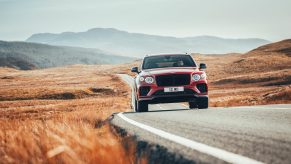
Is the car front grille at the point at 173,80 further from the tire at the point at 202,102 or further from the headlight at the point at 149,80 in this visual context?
the tire at the point at 202,102

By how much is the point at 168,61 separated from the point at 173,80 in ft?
5.99

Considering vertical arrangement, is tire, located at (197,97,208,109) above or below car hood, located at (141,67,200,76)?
below

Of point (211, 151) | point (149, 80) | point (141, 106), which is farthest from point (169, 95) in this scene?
point (211, 151)

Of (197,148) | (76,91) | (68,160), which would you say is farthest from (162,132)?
(76,91)

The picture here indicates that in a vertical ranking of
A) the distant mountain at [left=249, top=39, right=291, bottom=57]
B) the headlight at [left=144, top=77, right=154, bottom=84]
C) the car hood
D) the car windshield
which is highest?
the car windshield

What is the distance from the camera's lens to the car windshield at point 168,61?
15.6 meters

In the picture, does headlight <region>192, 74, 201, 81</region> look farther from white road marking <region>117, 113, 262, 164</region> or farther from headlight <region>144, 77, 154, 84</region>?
white road marking <region>117, 113, 262, 164</region>

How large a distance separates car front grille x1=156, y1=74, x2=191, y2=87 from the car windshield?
4.48 ft

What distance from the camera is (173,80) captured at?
46.5 ft

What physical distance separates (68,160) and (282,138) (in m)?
3.02

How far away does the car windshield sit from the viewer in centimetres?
1564

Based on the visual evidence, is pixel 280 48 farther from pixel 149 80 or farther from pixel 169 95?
pixel 169 95

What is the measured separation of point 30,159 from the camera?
393 cm

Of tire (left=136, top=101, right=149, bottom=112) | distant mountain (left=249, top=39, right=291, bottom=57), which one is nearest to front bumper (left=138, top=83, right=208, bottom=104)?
tire (left=136, top=101, right=149, bottom=112)
